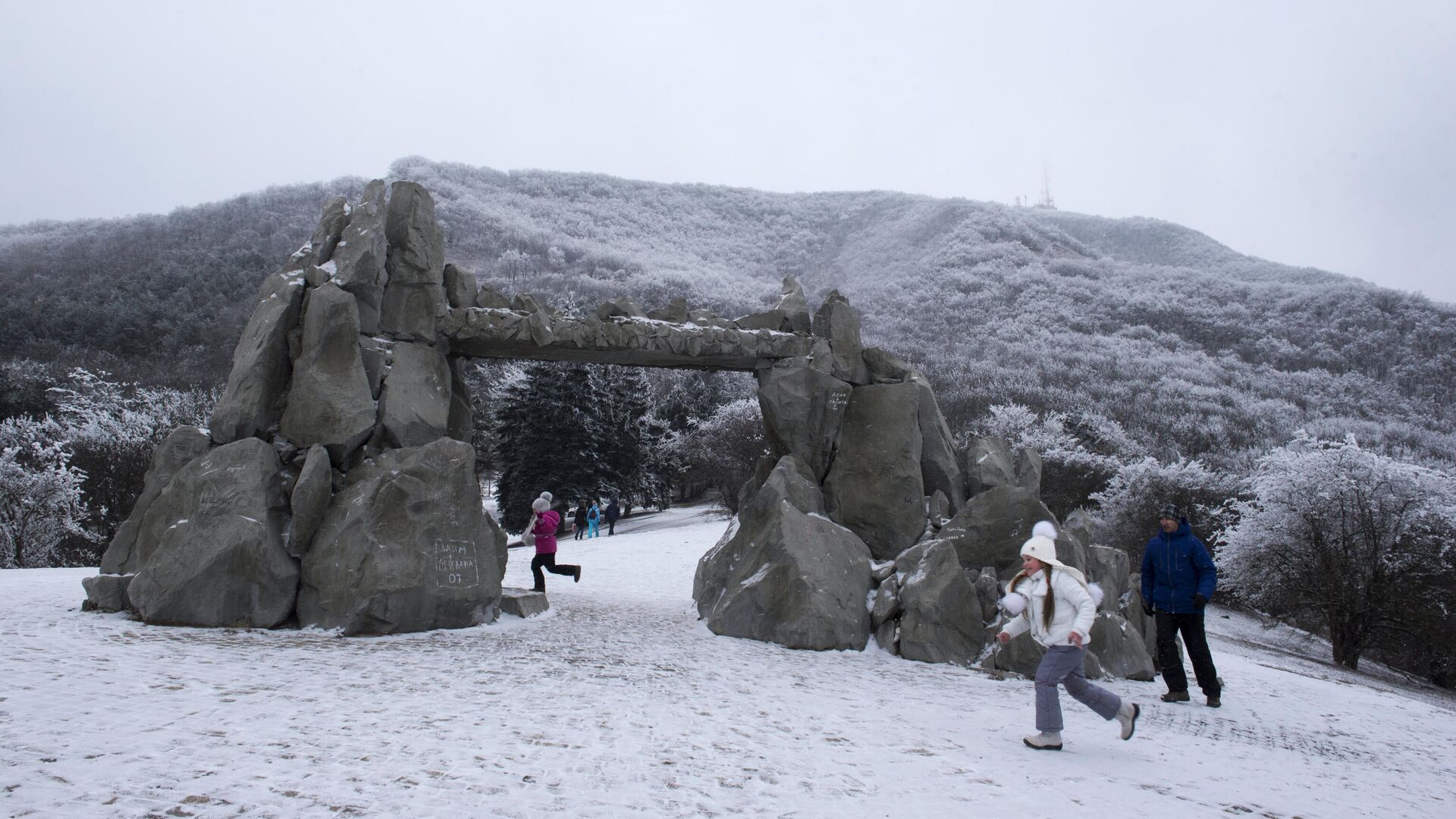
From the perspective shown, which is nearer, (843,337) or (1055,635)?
(1055,635)

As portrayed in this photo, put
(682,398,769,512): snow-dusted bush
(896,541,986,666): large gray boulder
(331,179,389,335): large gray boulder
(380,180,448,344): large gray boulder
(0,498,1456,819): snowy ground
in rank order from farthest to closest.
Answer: (682,398,769,512): snow-dusted bush < (380,180,448,344): large gray boulder < (331,179,389,335): large gray boulder < (896,541,986,666): large gray boulder < (0,498,1456,819): snowy ground

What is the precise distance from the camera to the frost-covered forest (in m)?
35.5

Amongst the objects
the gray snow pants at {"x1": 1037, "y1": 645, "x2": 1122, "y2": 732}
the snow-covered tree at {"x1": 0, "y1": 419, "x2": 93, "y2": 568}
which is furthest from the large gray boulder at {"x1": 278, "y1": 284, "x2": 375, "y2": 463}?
the snow-covered tree at {"x1": 0, "y1": 419, "x2": 93, "y2": 568}

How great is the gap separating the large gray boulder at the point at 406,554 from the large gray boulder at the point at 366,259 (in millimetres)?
2077

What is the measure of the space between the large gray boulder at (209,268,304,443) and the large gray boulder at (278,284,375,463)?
20 cm

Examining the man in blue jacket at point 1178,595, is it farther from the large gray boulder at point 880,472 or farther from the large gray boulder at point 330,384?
the large gray boulder at point 330,384

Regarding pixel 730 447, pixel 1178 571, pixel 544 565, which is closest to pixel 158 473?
pixel 544 565

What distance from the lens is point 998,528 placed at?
9953 mm

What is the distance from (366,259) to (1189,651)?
382 inches

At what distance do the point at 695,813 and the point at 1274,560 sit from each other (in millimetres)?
20512

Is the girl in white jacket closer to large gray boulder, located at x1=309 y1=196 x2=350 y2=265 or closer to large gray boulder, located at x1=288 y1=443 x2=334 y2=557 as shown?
large gray boulder, located at x1=288 y1=443 x2=334 y2=557

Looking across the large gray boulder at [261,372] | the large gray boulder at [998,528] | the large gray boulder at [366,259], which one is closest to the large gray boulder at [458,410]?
the large gray boulder at [366,259]

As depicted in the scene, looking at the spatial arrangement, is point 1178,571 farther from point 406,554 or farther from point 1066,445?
point 1066,445

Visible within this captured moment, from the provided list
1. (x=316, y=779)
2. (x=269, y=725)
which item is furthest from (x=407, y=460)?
(x=316, y=779)
